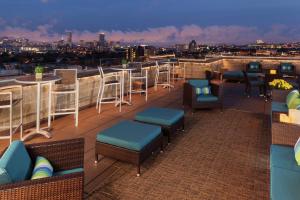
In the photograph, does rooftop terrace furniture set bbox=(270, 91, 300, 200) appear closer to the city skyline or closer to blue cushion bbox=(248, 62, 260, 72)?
blue cushion bbox=(248, 62, 260, 72)

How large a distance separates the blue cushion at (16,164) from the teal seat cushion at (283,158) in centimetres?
191

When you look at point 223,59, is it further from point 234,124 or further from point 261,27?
point 261,27

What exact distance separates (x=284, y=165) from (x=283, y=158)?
143 mm

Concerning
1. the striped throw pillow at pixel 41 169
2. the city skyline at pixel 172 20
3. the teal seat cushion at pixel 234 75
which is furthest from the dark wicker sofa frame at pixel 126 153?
the city skyline at pixel 172 20

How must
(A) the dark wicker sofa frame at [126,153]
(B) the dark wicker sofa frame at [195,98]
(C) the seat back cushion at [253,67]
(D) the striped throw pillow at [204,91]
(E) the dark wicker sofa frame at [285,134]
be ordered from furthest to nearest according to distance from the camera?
(C) the seat back cushion at [253,67] < (D) the striped throw pillow at [204,91] < (B) the dark wicker sofa frame at [195,98] < (A) the dark wicker sofa frame at [126,153] < (E) the dark wicker sofa frame at [285,134]

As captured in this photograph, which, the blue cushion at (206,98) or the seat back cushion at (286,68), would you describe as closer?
the blue cushion at (206,98)

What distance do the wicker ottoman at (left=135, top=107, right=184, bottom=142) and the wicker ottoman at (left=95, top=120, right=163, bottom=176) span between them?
18.0 inches

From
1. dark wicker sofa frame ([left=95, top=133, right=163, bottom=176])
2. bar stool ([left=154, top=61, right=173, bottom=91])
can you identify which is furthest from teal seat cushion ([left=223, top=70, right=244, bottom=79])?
dark wicker sofa frame ([left=95, top=133, right=163, bottom=176])

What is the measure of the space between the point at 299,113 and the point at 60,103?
4.12 metres

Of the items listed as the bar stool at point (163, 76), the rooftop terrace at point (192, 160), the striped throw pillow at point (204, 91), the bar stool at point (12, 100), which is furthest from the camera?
the bar stool at point (163, 76)

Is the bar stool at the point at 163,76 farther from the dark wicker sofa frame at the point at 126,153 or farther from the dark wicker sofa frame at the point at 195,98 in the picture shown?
the dark wicker sofa frame at the point at 126,153

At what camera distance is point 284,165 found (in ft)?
7.50

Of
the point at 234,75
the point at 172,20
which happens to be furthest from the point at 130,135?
the point at 172,20

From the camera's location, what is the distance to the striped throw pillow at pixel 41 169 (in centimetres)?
171
